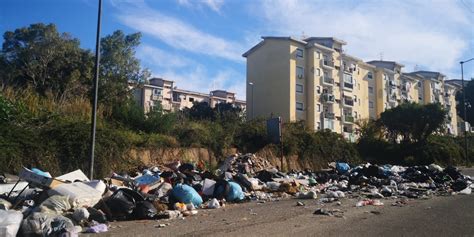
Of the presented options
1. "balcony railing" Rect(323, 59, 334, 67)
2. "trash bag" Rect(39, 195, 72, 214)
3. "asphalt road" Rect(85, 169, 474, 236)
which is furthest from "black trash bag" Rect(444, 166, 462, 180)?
"balcony railing" Rect(323, 59, 334, 67)

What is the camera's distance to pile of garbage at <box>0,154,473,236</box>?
676cm

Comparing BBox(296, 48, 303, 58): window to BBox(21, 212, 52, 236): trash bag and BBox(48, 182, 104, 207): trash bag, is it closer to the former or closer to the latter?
BBox(48, 182, 104, 207): trash bag

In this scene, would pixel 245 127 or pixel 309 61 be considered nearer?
pixel 245 127

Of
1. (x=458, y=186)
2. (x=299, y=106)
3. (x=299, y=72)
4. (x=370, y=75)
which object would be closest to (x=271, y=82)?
(x=299, y=72)

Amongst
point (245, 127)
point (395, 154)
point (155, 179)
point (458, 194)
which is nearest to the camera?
point (155, 179)

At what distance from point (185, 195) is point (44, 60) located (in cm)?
1803

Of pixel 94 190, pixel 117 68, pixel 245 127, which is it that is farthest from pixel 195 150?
pixel 117 68

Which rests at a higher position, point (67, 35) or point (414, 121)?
point (67, 35)

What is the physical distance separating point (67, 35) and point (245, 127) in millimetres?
13007

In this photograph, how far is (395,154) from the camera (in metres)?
31.6

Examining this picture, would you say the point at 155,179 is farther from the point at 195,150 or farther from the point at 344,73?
the point at 344,73

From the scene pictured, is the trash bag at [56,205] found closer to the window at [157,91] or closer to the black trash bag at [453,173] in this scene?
the black trash bag at [453,173]

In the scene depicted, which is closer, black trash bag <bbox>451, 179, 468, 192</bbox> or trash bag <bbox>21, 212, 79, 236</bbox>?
trash bag <bbox>21, 212, 79, 236</bbox>

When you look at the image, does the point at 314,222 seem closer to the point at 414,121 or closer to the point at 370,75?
the point at 414,121
